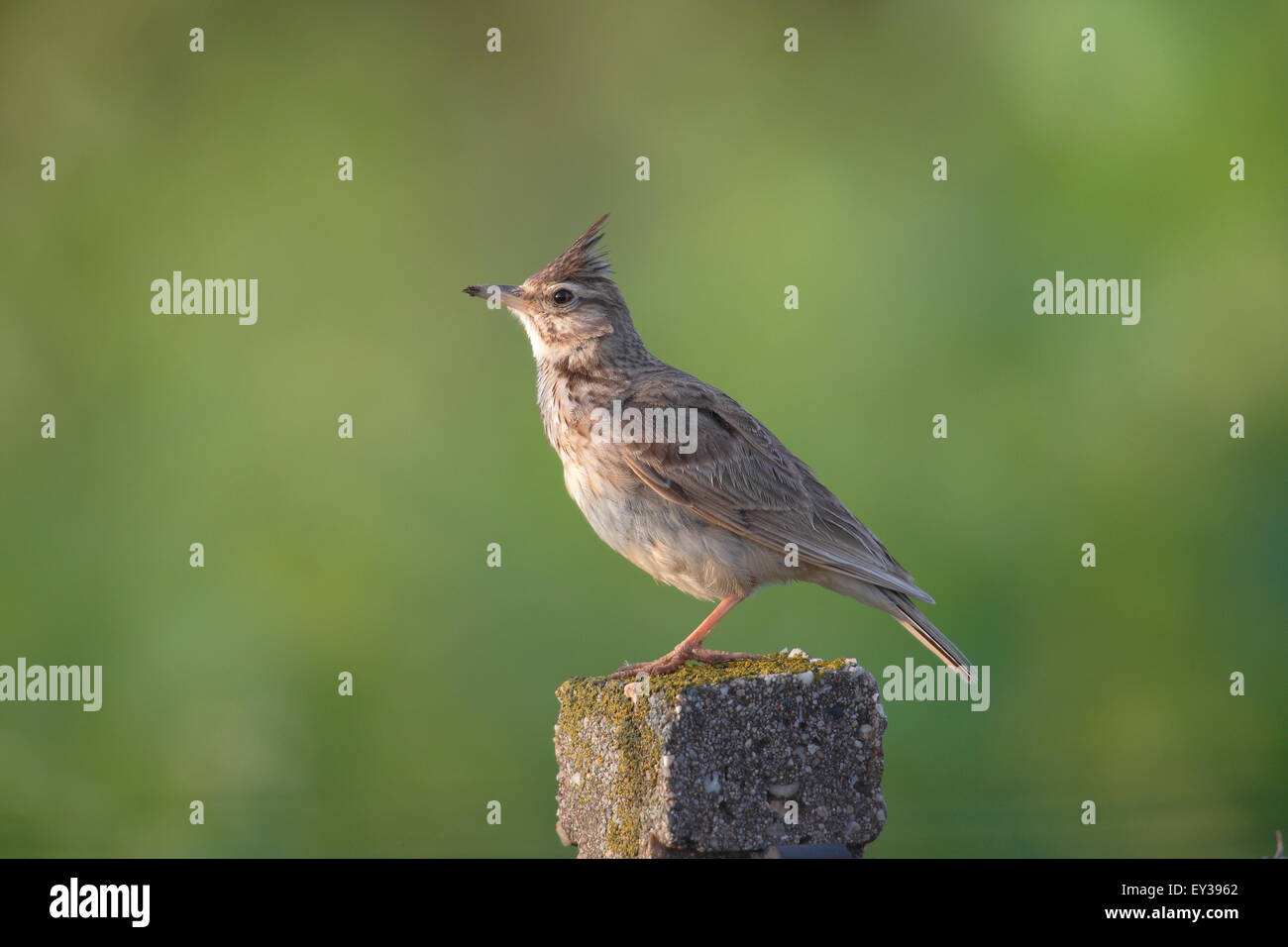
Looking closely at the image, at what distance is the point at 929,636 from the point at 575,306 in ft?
8.47

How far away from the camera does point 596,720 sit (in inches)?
211

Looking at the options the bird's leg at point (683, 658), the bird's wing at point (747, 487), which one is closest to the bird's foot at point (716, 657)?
the bird's leg at point (683, 658)

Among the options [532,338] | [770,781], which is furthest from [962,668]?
[532,338]

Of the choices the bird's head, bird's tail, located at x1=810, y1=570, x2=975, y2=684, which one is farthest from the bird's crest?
bird's tail, located at x1=810, y1=570, x2=975, y2=684

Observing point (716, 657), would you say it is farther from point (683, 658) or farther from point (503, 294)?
point (503, 294)

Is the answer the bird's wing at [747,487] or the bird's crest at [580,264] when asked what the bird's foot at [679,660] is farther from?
the bird's crest at [580,264]

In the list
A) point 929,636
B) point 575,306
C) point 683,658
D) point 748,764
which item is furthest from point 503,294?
point 748,764

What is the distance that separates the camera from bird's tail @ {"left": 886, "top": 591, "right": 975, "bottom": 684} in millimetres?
6223

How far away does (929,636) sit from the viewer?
6.29 metres

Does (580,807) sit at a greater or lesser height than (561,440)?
lesser

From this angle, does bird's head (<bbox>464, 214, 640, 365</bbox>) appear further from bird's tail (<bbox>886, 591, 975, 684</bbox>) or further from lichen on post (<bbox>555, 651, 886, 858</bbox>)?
lichen on post (<bbox>555, 651, 886, 858</bbox>)
